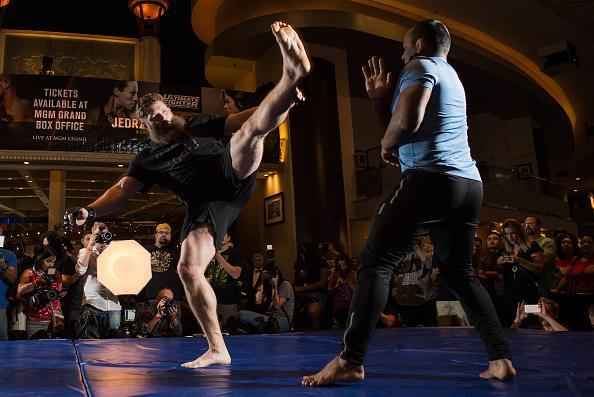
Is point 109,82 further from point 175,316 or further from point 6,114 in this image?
point 175,316

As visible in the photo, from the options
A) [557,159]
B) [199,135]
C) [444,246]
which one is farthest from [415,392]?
[557,159]

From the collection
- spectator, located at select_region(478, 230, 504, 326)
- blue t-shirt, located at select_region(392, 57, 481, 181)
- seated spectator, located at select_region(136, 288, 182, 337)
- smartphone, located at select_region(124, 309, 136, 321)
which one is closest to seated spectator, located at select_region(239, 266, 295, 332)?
seated spectator, located at select_region(136, 288, 182, 337)

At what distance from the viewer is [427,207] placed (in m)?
1.64

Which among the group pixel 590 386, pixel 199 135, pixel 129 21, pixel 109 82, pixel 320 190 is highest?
pixel 129 21

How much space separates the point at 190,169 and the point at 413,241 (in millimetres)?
1062

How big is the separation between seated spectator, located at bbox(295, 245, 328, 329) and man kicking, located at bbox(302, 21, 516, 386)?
4.33 meters

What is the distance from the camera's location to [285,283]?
578 cm

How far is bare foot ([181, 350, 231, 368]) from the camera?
2.16 meters

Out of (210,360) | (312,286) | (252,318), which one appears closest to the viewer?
(210,360)

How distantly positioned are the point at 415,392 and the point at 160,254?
4103 millimetres

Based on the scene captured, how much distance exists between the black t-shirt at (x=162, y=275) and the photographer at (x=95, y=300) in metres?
0.37

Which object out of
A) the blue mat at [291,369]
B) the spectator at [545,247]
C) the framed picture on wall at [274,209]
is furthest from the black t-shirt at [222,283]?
the framed picture on wall at [274,209]

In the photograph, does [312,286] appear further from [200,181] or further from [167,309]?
[200,181]

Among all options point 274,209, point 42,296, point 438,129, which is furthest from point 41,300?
point 274,209
